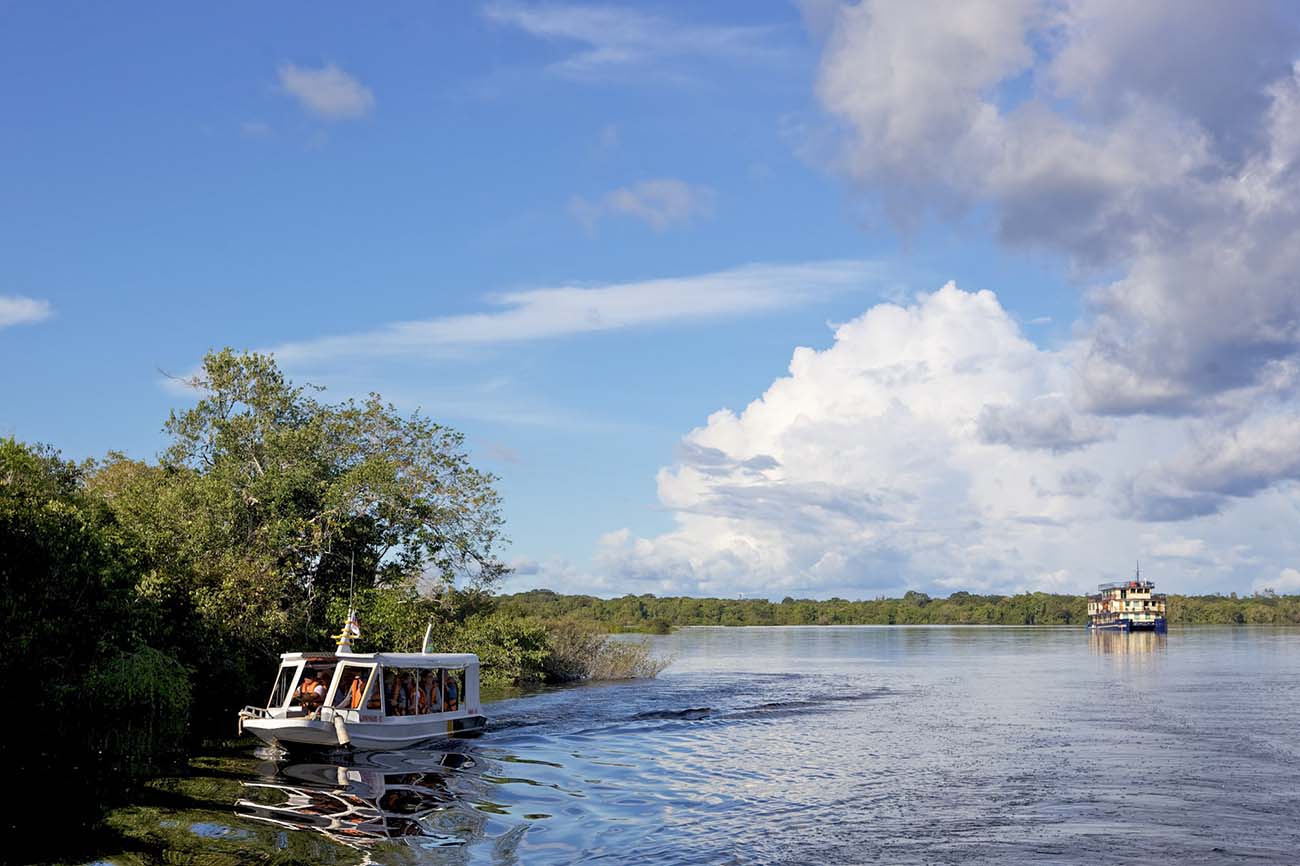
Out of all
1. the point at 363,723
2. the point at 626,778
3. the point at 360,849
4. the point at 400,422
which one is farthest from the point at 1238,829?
the point at 400,422

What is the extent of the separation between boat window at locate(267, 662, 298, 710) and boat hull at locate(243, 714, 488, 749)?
1.12m

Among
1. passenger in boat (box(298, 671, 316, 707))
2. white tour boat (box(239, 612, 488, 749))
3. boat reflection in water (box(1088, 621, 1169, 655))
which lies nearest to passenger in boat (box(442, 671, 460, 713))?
white tour boat (box(239, 612, 488, 749))

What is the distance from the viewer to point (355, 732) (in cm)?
3050

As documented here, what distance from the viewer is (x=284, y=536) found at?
143 feet

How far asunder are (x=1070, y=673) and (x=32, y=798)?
55.8 metres

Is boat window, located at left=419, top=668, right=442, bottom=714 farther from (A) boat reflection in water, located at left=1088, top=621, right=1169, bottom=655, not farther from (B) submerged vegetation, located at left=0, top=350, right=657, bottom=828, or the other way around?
(A) boat reflection in water, located at left=1088, top=621, right=1169, bottom=655

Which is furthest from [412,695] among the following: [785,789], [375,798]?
[785,789]

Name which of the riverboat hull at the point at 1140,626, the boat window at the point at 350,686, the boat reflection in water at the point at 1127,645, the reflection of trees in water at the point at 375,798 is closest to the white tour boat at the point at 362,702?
the boat window at the point at 350,686

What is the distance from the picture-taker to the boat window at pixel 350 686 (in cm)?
3162

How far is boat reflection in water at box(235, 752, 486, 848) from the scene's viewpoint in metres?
21.7

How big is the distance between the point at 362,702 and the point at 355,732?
88cm

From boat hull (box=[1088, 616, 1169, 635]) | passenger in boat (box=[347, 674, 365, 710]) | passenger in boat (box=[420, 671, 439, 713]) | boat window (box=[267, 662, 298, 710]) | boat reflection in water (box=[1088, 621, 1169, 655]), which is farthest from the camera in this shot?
boat hull (box=[1088, 616, 1169, 635])

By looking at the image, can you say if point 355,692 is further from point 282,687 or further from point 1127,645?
point 1127,645

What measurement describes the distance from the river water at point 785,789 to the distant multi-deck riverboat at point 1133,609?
87243 mm
